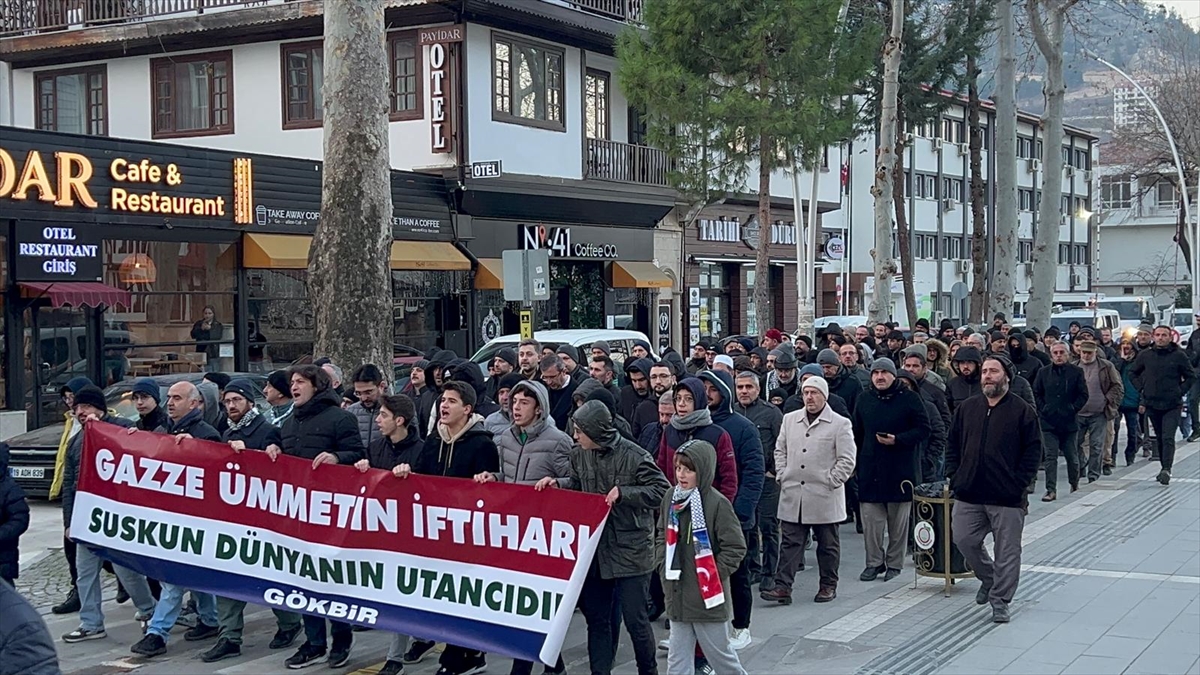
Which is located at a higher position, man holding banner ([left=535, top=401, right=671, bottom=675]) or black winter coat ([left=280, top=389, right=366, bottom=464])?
black winter coat ([left=280, top=389, right=366, bottom=464])

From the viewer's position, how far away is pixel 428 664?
26.7 feet

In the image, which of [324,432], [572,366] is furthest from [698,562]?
[572,366]

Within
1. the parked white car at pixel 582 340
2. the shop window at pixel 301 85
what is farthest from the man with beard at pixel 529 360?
the shop window at pixel 301 85

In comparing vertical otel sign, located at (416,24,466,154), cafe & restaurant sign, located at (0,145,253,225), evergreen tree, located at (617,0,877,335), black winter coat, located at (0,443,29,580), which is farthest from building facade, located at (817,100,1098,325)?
black winter coat, located at (0,443,29,580)

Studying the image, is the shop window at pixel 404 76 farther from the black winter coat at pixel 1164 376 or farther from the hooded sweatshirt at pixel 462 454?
the hooded sweatshirt at pixel 462 454

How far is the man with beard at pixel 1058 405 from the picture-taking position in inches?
586

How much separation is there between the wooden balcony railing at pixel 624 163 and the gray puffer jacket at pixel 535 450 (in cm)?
2099

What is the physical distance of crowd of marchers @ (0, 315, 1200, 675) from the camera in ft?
23.8

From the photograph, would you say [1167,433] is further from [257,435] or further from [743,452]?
[257,435]

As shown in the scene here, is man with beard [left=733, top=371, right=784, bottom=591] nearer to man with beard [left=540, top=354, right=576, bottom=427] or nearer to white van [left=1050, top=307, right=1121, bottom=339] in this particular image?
man with beard [left=540, top=354, right=576, bottom=427]

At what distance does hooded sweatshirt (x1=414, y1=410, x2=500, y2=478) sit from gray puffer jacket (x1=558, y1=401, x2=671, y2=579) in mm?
743

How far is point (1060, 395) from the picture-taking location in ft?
48.9

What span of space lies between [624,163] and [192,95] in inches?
388

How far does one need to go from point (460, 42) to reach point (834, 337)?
13.2 metres
